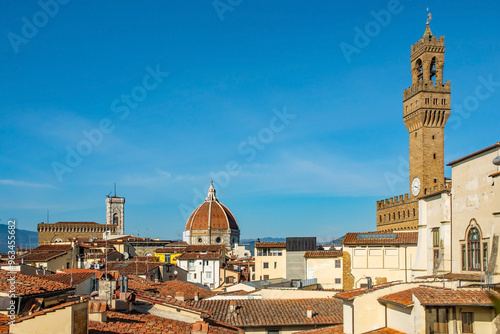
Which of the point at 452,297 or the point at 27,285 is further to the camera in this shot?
the point at 452,297

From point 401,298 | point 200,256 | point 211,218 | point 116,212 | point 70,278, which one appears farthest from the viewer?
point 116,212

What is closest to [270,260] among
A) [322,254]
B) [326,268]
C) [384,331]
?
[322,254]

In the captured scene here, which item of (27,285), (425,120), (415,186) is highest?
(425,120)

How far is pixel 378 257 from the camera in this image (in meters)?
39.8

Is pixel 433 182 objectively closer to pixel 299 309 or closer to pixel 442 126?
pixel 442 126

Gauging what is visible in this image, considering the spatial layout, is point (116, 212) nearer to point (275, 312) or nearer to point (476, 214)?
point (275, 312)

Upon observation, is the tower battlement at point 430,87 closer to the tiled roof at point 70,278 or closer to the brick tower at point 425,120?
the brick tower at point 425,120

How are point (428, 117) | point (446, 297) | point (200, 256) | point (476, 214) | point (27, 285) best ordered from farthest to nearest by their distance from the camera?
point (200, 256), point (428, 117), point (476, 214), point (446, 297), point (27, 285)

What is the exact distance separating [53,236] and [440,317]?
118 m

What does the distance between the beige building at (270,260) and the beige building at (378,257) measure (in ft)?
28.1

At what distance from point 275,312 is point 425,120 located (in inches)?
1521

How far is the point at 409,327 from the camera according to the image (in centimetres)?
1355

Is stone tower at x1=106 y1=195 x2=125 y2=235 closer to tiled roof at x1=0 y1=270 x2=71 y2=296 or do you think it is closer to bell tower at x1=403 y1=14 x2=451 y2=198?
bell tower at x1=403 y1=14 x2=451 y2=198

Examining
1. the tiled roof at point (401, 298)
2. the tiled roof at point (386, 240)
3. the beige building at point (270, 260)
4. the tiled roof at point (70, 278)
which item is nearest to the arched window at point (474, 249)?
the tiled roof at point (401, 298)
